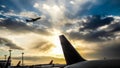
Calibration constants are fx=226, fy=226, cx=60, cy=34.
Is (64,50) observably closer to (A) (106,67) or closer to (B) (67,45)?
(B) (67,45)

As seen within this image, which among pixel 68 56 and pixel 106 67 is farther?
pixel 68 56

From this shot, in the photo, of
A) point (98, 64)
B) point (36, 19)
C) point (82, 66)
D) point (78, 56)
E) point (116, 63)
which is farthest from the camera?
point (36, 19)

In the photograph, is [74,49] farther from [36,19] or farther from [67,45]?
[36,19]

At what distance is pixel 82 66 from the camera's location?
107 ft

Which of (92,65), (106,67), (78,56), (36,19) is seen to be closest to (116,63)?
(106,67)

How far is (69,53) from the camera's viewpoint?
135 ft

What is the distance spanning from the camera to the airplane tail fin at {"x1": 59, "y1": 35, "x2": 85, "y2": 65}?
1597 inches

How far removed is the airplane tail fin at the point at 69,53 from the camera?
40562mm

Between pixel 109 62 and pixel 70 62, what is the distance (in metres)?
13.1

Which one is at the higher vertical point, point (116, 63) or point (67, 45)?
point (67, 45)

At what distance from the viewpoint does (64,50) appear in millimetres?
42312

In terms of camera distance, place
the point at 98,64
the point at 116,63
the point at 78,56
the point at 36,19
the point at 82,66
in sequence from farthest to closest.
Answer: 1. the point at 36,19
2. the point at 78,56
3. the point at 82,66
4. the point at 98,64
5. the point at 116,63

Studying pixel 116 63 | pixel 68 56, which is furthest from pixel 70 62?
pixel 116 63

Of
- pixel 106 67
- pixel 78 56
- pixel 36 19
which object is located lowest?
pixel 106 67
